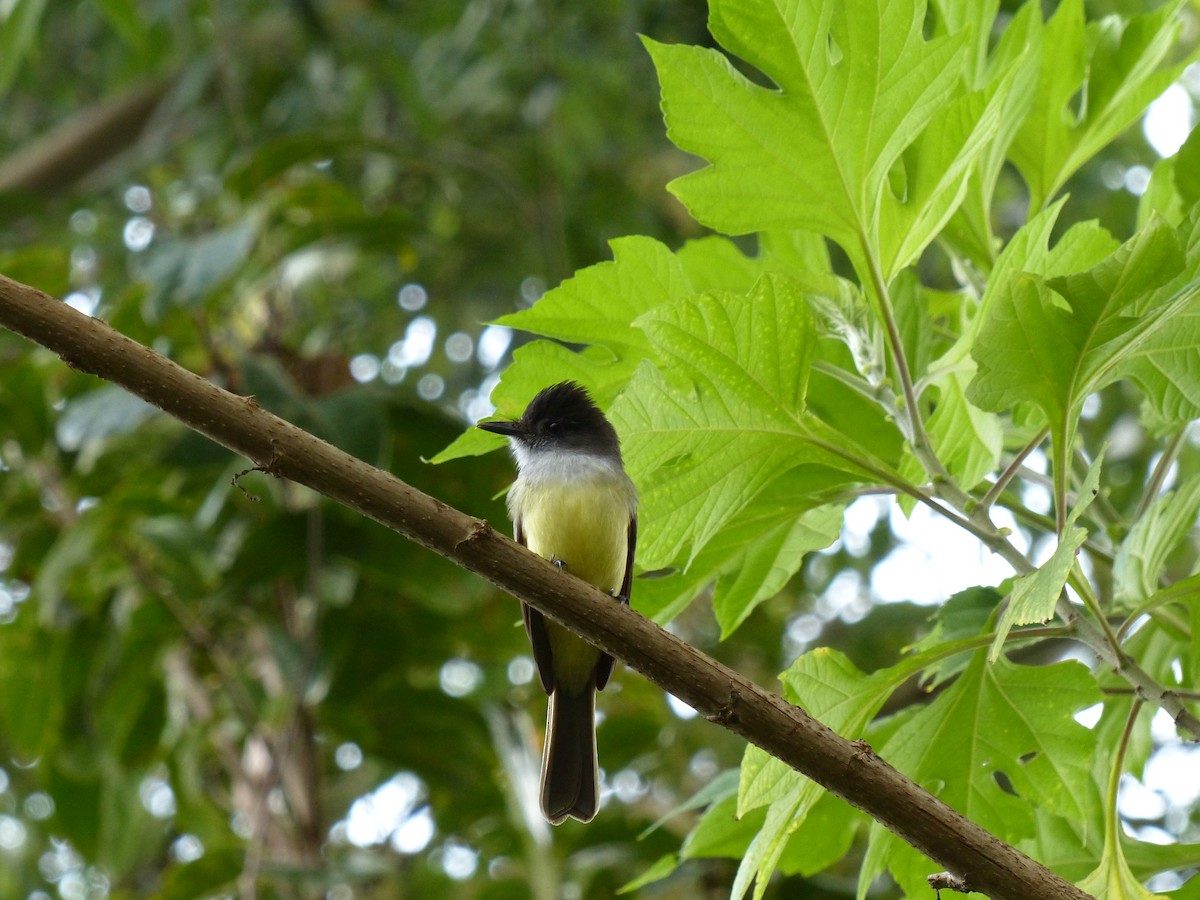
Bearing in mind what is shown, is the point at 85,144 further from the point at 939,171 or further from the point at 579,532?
the point at 939,171

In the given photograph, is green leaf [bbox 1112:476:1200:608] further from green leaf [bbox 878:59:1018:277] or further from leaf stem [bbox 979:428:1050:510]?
green leaf [bbox 878:59:1018:277]

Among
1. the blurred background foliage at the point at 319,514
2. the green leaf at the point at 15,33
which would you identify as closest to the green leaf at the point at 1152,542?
the blurred background foliage at the point at 319,514

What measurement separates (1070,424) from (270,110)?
5517 millimetres

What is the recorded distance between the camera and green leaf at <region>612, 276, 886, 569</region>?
1.75 m

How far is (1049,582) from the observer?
1460mm

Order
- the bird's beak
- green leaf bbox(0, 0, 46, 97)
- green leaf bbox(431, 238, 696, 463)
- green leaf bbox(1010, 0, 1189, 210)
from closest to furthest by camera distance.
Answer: green leaf bbox(431, 238, 696, 463) → green leaf bbox(1010, 0, 1189, 210) → the bird's beak → green leaf bbox(0, 0, 46, 97)

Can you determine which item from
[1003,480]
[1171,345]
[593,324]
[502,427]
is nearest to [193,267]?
[502,427]

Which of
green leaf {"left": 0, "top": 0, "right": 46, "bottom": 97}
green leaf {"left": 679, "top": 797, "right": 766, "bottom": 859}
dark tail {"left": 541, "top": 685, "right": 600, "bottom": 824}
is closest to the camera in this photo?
green leaf {"left": 679, "top": 797, "right": 766, "bottom": 859}

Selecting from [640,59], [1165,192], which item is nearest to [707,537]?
[1165,192]

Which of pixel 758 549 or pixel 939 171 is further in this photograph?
pixel 758 549

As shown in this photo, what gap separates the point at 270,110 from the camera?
21.1 feet

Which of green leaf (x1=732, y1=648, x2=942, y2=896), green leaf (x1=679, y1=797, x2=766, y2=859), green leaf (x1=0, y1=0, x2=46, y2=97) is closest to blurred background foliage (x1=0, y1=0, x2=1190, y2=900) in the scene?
green leaf (x1=0, y1=0, x2=46, y2=97)

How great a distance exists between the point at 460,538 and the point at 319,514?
2303 mm

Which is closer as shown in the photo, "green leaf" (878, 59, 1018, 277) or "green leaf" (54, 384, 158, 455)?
"green leaf" (878, 59, 1018, 277)
